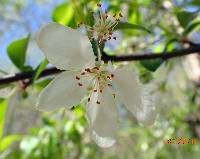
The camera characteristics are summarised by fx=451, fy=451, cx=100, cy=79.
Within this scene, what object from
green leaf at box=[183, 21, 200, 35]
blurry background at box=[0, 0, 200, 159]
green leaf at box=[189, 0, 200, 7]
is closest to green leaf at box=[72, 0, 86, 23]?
blurry background at box=[0, 0, 200, 159]

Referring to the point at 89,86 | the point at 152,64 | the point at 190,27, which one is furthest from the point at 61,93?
the point at 190,27

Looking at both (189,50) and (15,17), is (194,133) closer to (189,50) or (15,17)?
(189,50)

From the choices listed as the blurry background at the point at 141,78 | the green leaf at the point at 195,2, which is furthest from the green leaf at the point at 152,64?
the green leaf at the point at 195,2

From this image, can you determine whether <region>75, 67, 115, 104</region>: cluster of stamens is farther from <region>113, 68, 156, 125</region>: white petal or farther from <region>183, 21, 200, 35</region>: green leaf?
<region>183, 21, 200, 35</region>: green leaf

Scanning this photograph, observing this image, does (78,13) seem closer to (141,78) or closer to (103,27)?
(103,27)

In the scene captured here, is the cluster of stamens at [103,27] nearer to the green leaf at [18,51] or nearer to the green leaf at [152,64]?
the green leaf at [152,64]

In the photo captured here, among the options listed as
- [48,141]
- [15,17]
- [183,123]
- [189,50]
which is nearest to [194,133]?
[183,123]
